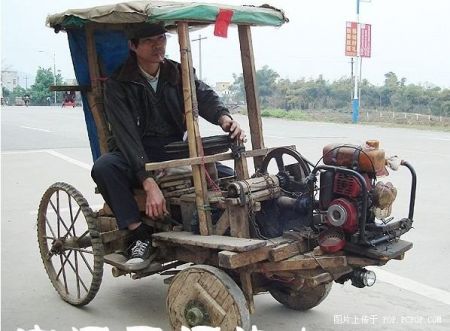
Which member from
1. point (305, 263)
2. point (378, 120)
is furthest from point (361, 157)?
point (378, 120)

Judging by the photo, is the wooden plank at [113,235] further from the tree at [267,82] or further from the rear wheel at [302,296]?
the tree at [267,82]

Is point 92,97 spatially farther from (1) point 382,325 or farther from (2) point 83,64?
(1) point 382,325

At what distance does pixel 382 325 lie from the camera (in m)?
3.93

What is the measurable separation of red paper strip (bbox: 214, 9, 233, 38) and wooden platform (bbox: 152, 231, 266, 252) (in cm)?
123

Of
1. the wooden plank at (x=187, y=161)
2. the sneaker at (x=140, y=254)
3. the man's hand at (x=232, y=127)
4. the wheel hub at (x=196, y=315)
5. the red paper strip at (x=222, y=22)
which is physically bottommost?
the wheel hub at (x=196, y=315)

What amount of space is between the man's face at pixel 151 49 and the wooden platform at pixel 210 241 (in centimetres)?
120

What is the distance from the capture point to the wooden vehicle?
3.22 metres

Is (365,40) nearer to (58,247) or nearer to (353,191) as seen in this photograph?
(58,247)

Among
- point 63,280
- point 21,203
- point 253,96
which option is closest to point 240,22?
point 253,96

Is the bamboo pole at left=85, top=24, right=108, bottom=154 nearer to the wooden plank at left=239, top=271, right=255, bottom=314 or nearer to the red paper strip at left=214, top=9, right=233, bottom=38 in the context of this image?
the red paper strip at left=214, top=9, right=233, bottom=38

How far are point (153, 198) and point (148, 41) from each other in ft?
3.49

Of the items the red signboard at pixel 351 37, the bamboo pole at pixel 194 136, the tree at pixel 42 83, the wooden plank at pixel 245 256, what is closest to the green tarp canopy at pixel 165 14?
the bamboo pole at pixel 194 136

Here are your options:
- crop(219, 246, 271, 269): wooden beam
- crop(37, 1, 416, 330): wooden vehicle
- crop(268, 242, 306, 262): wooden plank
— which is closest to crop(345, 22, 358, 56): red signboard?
crop(37, 1, 416, 330): wooden vehicle

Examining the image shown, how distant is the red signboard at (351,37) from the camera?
31406 mm
